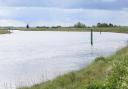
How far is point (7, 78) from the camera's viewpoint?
2416cm

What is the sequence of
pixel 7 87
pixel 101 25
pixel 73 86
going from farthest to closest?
pixel 101 25 → pixel 7 87 → pixel 73 86

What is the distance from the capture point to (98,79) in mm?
17312

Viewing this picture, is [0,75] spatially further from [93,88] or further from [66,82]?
[93,88]

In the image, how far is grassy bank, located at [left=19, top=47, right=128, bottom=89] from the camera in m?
11.4

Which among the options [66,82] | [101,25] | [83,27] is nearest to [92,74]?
[66,82]

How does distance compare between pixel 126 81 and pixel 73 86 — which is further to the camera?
pixel 73 86

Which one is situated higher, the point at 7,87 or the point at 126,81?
the point at 126,81

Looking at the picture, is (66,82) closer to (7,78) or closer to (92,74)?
(92,74)

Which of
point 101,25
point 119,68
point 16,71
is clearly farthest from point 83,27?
point 119,68

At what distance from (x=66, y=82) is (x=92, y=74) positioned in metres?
2.48

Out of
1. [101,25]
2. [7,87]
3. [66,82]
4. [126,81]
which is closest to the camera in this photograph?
[126,81]

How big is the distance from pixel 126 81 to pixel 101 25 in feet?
575

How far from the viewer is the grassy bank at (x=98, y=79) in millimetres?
11414

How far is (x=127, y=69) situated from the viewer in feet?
39.2
